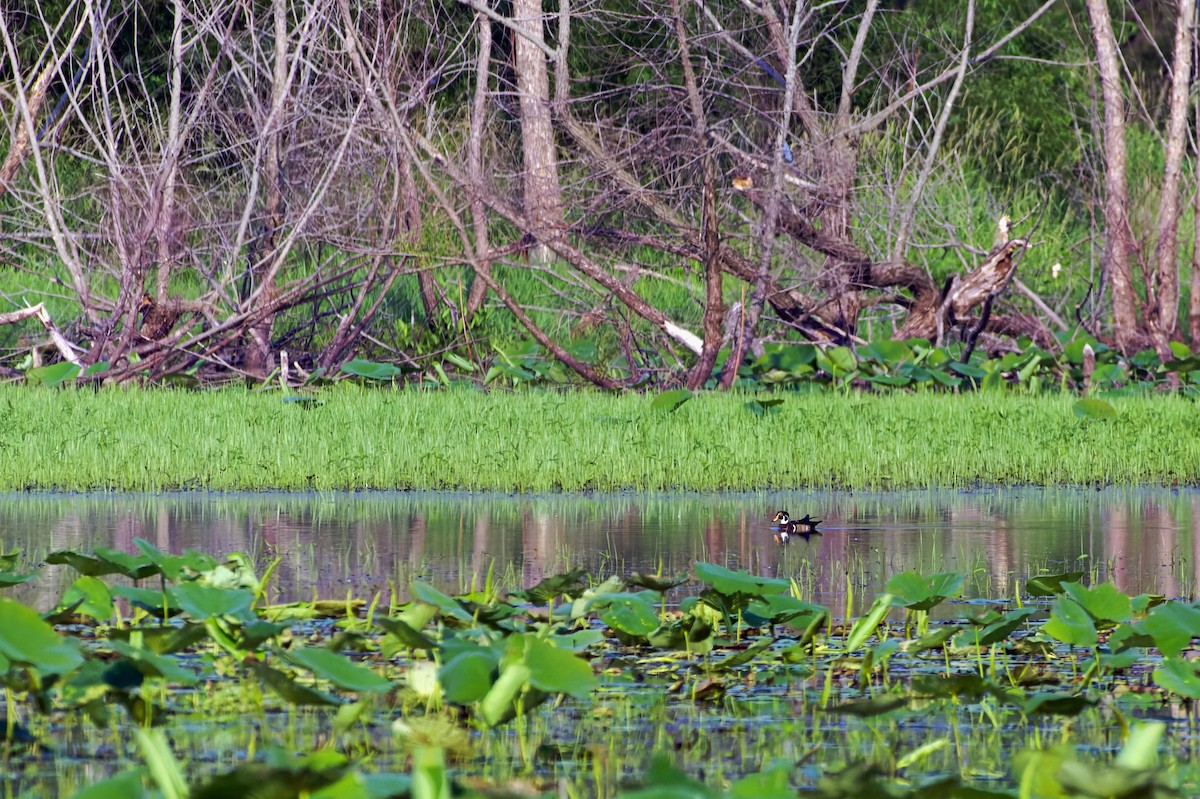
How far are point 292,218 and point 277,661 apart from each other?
9515 mm

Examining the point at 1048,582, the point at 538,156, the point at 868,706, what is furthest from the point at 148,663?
the point at 538,156

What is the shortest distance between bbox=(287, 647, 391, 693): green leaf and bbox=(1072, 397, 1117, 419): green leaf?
8614 mm

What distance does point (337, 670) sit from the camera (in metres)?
3.70

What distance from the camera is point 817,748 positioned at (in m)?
3.94

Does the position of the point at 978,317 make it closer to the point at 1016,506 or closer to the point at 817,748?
the point at 1016,506

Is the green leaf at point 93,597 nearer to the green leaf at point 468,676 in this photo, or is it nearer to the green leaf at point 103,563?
the green leaf at point 103,563

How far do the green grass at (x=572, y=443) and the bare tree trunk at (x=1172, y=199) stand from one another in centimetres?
364

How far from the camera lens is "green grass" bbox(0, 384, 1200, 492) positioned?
1010 cm

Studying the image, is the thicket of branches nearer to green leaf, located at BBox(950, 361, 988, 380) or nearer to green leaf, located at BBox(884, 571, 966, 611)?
green leaf, located at BBox(950, 361, 988, 380)

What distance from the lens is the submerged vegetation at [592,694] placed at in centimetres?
338

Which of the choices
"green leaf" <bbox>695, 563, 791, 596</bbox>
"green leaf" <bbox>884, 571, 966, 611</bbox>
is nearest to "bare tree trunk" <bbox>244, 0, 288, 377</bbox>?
"green leaf" <bbox>695, 563, 791, 596</bbox>

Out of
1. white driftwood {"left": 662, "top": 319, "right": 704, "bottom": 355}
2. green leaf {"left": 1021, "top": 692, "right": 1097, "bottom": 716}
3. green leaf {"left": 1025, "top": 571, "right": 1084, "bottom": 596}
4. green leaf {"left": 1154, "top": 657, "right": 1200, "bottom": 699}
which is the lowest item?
green leaf {"left": 1021, "top": 692, "right": 1097, "bottom": 716}

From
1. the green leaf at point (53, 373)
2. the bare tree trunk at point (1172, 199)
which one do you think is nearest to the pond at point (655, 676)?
the green leaf at point (53, 373)

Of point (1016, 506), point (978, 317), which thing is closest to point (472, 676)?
point (1016, 506)
